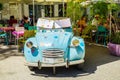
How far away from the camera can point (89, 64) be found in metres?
10.4

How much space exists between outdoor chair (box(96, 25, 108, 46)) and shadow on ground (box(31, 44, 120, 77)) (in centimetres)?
79

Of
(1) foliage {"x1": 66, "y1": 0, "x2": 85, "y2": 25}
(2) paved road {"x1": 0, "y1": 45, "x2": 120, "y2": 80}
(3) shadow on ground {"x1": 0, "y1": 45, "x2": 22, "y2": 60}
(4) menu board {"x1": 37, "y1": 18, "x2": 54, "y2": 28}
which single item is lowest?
(2) paved road {"x1": 0, "y1": 45, "x2": 120, "y2": 80}

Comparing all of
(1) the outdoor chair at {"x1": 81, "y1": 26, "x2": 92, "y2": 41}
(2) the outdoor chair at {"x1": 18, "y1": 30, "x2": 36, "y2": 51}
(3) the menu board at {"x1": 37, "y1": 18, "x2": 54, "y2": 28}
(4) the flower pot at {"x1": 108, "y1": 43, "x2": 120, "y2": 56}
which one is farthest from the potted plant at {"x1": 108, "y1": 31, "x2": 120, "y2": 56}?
(2) the outdoor chair at {"x1": 18, "y1": 30, "x2": 36, "y2": 51}

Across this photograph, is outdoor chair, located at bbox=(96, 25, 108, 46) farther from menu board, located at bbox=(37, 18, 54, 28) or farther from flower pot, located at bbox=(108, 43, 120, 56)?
menu board, located at bbox=(37, 18, 54, 28)

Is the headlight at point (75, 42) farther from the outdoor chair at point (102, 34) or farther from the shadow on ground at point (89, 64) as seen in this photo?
the outdoor chair at point (102, 34)

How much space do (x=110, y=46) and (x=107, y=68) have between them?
240 cm

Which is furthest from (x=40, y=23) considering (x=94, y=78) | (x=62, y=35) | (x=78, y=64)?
(x=94, y=78)

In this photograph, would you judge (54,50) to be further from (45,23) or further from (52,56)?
(45,23)

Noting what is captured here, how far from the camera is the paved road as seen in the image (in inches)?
347

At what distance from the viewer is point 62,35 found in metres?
9.70

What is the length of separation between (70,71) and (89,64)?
1156 mm

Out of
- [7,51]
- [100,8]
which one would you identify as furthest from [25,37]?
[100,8]

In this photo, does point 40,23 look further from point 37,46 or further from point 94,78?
point 94,78

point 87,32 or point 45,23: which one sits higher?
point 45,23
